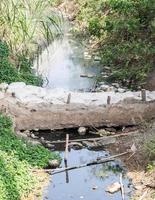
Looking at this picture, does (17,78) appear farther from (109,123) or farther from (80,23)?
(80,23)

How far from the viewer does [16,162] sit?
27.7ft

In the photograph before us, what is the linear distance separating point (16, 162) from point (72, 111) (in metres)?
2.32

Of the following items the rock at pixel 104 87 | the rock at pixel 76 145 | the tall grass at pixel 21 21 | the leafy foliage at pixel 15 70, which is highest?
the tall grass at pixel 21 21

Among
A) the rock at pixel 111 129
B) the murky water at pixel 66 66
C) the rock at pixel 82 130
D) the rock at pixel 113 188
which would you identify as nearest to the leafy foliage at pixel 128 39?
the murky water at pixel 66 66

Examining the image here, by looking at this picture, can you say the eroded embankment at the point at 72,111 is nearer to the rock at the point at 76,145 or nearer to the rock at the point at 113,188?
the rock at the point at 76,145

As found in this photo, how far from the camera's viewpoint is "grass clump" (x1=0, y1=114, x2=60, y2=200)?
7734mm

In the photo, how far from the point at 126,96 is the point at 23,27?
3504mm

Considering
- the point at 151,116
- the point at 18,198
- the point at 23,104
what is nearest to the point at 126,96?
the point at 151,116

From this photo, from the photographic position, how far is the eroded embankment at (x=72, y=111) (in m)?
10.4

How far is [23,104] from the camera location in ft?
34.1

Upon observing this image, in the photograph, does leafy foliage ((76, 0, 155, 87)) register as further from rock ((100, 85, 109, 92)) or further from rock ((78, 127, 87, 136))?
rock ((78, 127, 87, 136))

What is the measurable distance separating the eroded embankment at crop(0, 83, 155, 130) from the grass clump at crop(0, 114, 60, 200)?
24.8 inches

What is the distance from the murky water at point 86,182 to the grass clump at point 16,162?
0.36 meters

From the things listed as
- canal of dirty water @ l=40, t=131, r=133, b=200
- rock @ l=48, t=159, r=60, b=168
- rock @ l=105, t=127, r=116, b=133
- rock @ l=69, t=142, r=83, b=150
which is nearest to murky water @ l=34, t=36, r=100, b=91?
rock @ l=105, t=127, r=116, b=133
